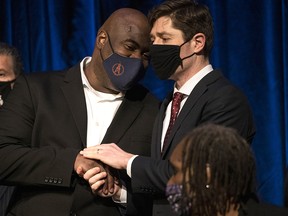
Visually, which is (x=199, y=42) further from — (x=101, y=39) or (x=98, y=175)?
(x=98, y=175)

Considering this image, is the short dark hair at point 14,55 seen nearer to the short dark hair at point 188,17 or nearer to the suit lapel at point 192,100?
the short dark hair at point 188,17

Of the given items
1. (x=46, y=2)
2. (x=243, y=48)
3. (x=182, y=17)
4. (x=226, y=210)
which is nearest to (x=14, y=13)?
(x=46, y=2)

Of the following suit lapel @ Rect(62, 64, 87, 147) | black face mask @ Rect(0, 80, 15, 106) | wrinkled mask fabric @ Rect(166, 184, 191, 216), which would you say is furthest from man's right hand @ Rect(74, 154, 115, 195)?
black face mask @ Rect(0, 80, 15, 106)

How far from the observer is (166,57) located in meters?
2.63

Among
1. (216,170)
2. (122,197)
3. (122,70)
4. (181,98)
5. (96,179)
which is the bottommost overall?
(122,197)

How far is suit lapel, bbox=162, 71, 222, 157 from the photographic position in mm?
2496

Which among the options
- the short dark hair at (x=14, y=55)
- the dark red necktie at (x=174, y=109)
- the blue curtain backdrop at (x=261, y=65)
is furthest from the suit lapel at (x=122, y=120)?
the blue curtain backdrop at (x=261, y=65)

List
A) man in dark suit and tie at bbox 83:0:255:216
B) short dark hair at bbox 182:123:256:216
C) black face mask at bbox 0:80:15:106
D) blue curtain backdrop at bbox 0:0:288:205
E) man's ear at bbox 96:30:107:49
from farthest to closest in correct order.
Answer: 1. blue curtain backdrop at bbox 0:0:288:205
2. black face mask at bbox 0:80:15:106
3. man's ear at bbox 96:30:107:49
4. man in dark suit and tie at bbox 83:0:255:216
5. short dark hair at bbox 182:123:256:216

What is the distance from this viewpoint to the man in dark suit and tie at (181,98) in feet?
7.96

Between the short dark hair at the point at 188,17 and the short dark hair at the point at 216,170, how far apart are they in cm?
86

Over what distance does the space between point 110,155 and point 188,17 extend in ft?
2.15

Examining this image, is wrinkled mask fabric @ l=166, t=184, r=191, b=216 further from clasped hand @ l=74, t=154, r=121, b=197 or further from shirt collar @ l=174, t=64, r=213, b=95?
shirt collar @ l=174, t=64, r=213, b=95

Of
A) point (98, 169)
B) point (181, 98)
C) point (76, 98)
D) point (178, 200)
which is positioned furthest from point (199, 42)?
point (178, 200)

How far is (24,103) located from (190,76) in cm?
68
